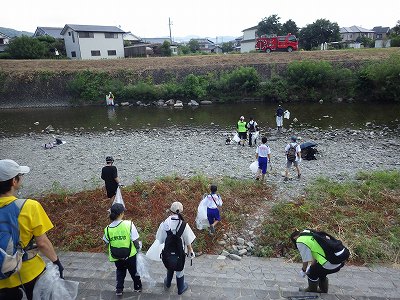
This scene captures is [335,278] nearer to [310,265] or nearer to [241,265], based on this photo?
[310,265]

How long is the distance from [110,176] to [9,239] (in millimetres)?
5627

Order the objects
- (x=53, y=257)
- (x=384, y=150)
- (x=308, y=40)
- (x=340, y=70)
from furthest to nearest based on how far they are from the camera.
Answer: (x=308, y=40) < (x=340, y=70) < (x=384, y=150) < (x=53, y=257)

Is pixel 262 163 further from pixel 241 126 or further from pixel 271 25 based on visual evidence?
pixel 271 25

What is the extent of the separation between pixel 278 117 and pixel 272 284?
15828mm

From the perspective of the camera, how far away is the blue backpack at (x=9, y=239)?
3.21 metres

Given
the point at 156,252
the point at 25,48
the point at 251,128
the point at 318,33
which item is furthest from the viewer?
the point at 318,33

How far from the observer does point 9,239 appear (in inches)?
128

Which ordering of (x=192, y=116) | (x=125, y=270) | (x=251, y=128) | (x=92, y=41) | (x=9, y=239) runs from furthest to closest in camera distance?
1. (x=92, y=41)
2. (x=192, y=116)
3. (x=251, y=128)
4. (x=125, y=270)
5. (x=9, y=239)

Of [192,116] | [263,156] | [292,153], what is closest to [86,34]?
[192,116]

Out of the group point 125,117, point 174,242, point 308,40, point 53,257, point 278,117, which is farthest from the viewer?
point 308,40

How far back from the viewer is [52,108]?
116 feet

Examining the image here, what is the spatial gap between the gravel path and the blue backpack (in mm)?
8324

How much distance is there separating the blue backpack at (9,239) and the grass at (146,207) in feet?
13.9

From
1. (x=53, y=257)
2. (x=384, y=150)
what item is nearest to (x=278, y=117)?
(x=384, y=150)
